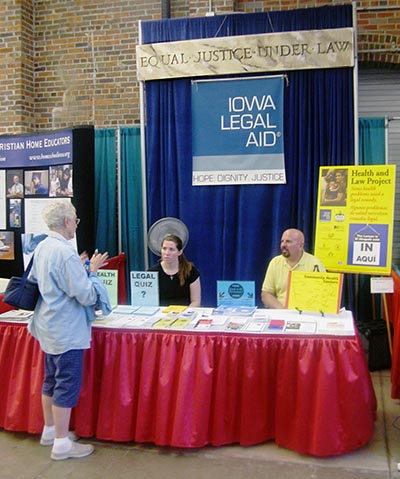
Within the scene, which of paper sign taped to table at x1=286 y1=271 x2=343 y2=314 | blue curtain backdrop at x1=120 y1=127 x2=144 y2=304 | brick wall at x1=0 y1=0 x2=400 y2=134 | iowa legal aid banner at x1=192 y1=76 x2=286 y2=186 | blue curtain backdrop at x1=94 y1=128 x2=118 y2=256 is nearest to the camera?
paper sign taped to table at x1=286 y1=271 x2=343 y2=314

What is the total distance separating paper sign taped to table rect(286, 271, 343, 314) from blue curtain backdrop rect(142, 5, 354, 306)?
1.55m

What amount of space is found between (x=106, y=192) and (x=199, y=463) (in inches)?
128

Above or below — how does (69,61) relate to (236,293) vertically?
above

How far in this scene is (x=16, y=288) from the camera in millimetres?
2785

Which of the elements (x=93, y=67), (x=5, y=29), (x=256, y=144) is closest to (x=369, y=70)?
(x=256, y=144)

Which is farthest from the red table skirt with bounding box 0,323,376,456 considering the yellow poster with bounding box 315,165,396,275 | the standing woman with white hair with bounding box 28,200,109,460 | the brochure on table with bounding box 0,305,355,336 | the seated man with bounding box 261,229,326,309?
the yellow poster with bounding box 315,165,396,275

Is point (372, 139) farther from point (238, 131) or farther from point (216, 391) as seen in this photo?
point (216, 391)

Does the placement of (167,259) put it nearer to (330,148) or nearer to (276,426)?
(276,426)

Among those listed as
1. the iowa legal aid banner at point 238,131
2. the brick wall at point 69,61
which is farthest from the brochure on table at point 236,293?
the brick wall at point 69,61

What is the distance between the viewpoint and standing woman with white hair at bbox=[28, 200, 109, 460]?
2.69 m

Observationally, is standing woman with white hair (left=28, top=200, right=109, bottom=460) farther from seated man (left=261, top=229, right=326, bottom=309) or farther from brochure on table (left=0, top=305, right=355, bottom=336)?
seated man (left=261, top=229, right=326, bottom=309)

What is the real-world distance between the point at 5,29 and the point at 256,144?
130 inches

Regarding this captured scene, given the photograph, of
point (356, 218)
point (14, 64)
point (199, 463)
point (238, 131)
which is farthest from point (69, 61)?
point (199, 463)

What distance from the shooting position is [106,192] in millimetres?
5426
